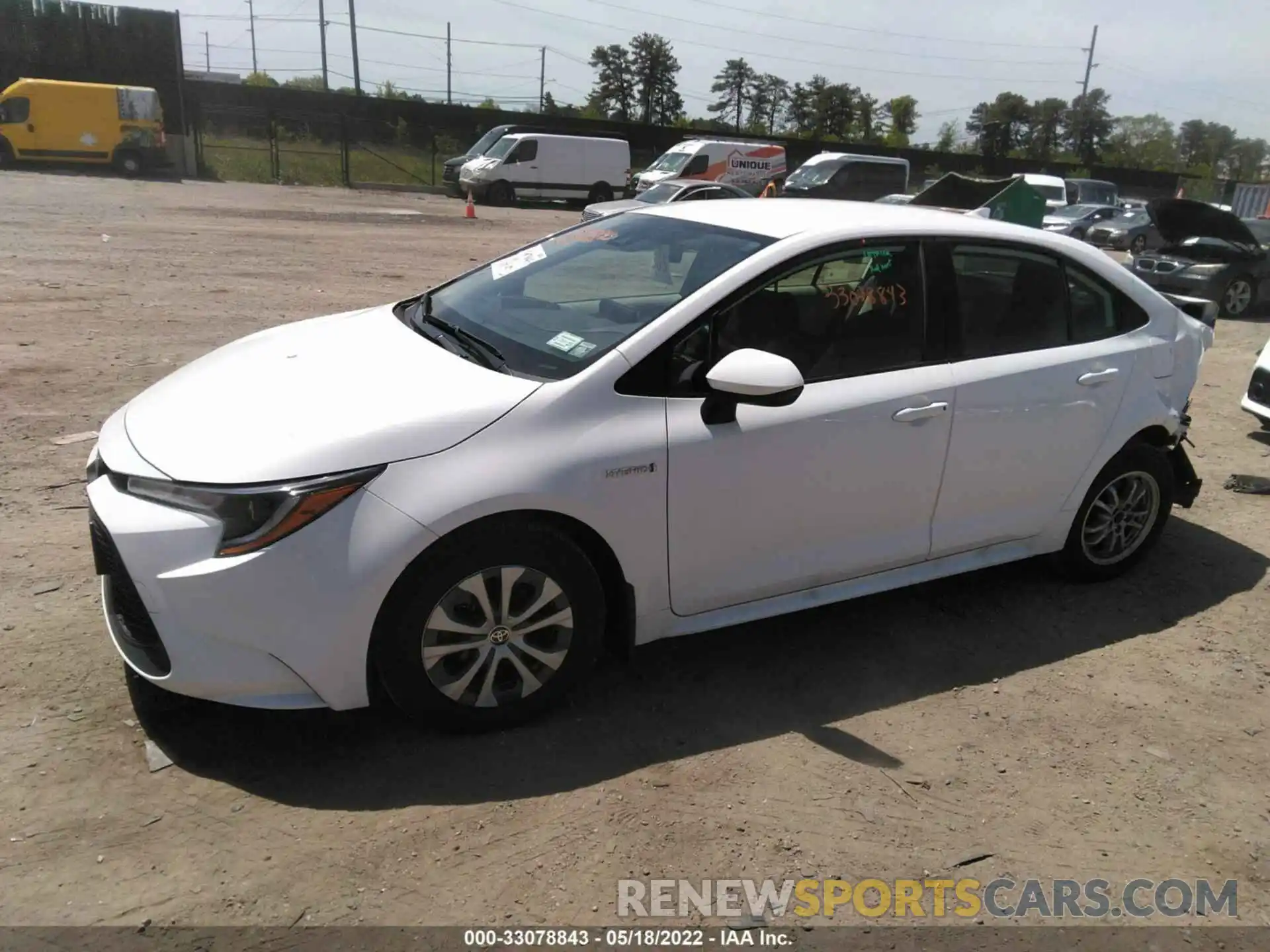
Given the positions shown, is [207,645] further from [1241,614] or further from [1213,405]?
[1213,405]

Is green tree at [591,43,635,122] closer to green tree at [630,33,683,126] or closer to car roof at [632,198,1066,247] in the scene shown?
green tree at [630,33,683,126]

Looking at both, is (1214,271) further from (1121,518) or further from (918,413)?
(918,413)

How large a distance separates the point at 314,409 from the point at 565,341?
0.88m

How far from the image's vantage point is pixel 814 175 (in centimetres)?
2920

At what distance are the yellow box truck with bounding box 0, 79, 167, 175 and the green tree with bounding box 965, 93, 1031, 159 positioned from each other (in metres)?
63.2

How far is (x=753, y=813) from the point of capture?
2.92 metres

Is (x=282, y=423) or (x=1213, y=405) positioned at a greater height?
(x=282, y=423)

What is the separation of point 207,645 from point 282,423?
27.2 inches

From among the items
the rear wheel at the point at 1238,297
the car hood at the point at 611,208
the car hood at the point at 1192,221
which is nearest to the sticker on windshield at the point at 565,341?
the car hood at the point at 611,208

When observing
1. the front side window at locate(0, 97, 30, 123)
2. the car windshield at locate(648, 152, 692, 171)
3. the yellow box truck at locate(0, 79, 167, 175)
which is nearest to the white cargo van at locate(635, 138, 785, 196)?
the car windshield at locate(648, 152, 692, 171)

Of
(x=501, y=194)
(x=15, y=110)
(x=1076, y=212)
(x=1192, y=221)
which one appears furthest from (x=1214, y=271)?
(x=15, y=110)

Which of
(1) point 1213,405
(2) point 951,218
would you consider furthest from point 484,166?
(2) point 951,218

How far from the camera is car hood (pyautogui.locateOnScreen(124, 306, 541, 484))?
281cm

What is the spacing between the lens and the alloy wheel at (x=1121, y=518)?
4.48m
